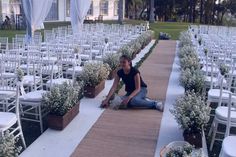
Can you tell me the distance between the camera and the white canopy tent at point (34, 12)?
1181cm

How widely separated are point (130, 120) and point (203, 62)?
3983mm

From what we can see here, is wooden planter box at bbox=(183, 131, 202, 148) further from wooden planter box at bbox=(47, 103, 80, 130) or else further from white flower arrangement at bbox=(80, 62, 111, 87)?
white flower arrangement at bbox=(80, 62, 111, 87)

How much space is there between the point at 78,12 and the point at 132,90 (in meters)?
7.99

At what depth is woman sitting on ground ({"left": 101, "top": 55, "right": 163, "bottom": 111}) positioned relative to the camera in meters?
6.78

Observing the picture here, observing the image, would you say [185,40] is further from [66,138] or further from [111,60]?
[66,138]

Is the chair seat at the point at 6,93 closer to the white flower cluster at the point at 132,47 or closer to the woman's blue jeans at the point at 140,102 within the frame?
the woman's blue jeans at the point at 140,102

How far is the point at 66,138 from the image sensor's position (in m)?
5.45

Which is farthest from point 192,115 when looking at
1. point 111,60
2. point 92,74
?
point 111,60

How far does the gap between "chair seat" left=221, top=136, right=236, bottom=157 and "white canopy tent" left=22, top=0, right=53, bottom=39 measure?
8.97 meters

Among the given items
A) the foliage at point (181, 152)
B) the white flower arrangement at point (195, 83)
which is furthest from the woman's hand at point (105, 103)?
the foliage at point (181, 152)

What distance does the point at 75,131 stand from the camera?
573cm

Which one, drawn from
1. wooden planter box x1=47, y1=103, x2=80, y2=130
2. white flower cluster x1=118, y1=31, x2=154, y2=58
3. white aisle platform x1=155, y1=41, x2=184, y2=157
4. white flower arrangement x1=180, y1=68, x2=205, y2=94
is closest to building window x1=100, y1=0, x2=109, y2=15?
white flower cluster x1=118, y1=31, x2=154, y2=58

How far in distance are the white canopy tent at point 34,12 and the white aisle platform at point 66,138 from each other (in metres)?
5.91

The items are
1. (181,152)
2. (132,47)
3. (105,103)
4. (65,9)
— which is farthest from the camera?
(65,9)
